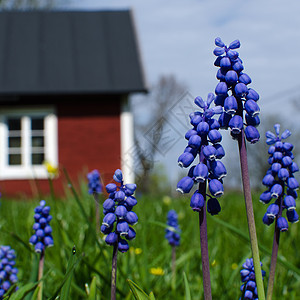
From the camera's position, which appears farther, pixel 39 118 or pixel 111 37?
pixel 111 37

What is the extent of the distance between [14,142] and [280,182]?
1418 cm

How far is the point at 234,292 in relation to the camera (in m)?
2.23

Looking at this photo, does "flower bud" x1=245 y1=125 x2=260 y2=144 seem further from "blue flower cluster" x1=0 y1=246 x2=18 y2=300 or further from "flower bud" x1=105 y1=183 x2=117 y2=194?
"blue flower cluster" x1=0 y1=246 x2=18 y2=300

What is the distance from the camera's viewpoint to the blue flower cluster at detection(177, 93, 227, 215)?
3.35ft

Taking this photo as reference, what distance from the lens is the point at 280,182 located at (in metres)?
1.34

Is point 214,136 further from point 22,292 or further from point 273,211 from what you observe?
point 22,292

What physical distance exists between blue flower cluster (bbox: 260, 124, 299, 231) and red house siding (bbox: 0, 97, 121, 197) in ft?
41.8

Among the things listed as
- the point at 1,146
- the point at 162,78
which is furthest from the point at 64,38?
the point at 162,78

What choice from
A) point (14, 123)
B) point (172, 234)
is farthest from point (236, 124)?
point (14, 123)

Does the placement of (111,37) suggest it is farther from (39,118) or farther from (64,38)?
(39,118)

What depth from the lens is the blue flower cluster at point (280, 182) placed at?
128 centimetres

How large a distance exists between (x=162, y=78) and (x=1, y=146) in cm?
2620

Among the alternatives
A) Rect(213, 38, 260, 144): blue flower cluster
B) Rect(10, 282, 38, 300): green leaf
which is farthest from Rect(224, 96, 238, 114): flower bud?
Rect(10, 282, 38, 300): green leaf

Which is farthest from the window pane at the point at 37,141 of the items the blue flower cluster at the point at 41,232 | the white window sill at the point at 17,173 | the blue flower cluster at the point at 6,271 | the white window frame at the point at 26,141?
the blue flower cluster at the point at 41,232
